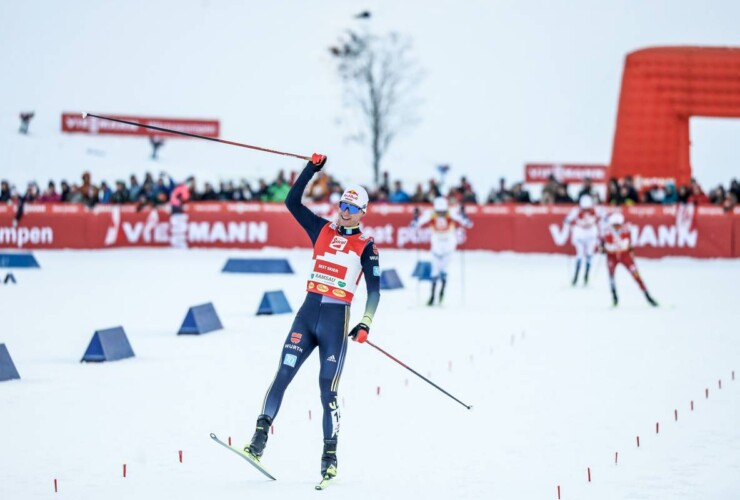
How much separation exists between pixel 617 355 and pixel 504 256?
1897cm

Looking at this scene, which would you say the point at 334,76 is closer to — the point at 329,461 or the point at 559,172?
the point at 559,172

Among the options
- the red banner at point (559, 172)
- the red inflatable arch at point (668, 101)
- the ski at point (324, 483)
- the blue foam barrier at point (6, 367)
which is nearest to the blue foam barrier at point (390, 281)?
the red inflatable arch at point (668, 101)

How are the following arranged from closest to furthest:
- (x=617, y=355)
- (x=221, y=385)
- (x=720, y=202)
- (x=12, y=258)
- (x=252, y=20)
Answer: (x=221, y=385)
(x=617, y=355)
(x=12, y=258)
(x=720, y=202)
(x=252, y=20)

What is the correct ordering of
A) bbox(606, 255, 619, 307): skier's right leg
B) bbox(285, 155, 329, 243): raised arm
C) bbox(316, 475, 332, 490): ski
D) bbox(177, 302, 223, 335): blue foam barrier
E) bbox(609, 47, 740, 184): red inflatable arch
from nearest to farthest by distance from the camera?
bbox(316, 475, 332, 490): ski
bbox(285, 155, 329, 243): raised arm
bbox(177, 302, 223, 335): blue foam barrier
bbox(606, 255, 619, 307): skier's right leg
bbox(609, 47, 740, 184): red inflatable arch

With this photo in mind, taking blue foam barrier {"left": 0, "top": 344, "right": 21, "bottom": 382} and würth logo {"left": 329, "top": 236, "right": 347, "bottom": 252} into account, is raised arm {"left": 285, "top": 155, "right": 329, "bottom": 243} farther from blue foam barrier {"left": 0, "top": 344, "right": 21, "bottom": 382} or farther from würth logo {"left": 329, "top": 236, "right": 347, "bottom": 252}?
blue foam barrier {"left": 0, "top": 344, "right": 21, "bottom": 382}

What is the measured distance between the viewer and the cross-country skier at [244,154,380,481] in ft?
30.1

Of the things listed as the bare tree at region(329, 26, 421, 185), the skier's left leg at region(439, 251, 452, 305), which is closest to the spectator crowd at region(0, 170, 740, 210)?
the skier's left leg at region(439, 251, 452, 305)

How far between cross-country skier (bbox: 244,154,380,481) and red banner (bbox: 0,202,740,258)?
77.1 ft

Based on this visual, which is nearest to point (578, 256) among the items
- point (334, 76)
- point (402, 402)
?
point (402, 402)

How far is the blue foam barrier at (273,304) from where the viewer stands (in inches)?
816

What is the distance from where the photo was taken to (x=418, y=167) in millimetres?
73812

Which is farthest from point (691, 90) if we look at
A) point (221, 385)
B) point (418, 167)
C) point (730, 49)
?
point (418, 167)

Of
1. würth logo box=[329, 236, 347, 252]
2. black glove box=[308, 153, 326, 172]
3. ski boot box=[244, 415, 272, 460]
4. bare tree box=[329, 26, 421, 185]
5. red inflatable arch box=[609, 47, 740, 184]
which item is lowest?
ski boot box=[244, 415, 272, 460]

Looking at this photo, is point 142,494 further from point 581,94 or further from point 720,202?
point 581,94
